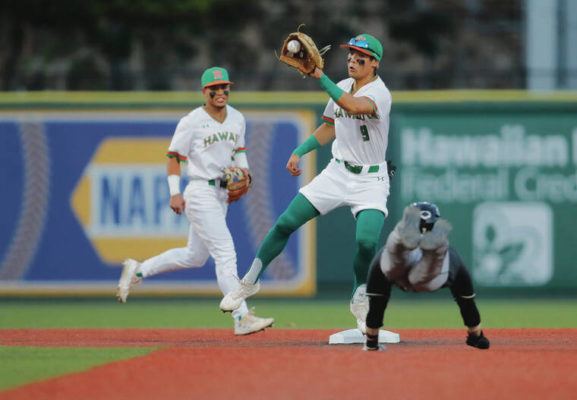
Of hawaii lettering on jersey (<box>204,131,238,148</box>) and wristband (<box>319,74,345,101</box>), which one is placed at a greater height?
wristband (<box>319,74,345,101</box>)

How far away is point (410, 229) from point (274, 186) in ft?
20.7

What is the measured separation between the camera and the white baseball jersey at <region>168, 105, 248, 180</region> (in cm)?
1037

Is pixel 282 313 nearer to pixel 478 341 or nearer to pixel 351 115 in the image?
pixel 351 115

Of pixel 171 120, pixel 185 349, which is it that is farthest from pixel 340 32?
pixel 185 349

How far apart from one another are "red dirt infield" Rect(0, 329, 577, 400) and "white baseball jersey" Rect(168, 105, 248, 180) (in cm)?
124

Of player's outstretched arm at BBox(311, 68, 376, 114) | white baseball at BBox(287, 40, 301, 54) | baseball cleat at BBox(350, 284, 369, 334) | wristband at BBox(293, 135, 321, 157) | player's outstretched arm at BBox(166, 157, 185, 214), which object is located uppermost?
white baseball at BBox(287, 40, 301, 54)

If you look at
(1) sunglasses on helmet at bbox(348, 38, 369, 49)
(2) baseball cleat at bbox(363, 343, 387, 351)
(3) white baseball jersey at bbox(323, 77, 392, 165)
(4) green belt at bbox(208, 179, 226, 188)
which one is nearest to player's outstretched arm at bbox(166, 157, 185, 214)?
(4) green belt at bbox(208, 179, 226, 188)

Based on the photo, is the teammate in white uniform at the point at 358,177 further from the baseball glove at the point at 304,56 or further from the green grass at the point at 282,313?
the green grass at the point at 282,313

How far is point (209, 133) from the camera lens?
1037 centimetres

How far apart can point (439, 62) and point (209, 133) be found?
1076 centimetres

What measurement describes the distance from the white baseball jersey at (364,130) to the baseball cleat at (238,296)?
3.51ft

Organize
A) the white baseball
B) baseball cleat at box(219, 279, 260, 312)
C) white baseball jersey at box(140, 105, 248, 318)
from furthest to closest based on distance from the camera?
white baseball jersey at box(140, 105, 248, 318), baseball cleat at box(219, 279, 260, 312), the white baseball

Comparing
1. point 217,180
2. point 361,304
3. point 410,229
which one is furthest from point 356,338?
point 217,180

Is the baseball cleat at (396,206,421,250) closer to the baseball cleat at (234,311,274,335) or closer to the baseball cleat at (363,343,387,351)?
the baseball cleat at (363,343,387,351)
